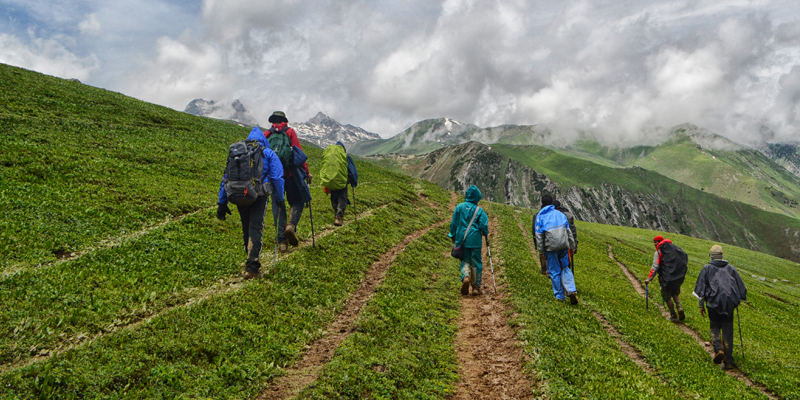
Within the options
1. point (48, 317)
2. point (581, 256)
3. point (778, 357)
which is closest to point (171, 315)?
point (48, 317)

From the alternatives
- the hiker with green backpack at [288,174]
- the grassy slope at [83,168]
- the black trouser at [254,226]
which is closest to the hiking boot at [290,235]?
the hiker with green backpack at [288,174]

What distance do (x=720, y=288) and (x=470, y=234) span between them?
8.77 meters

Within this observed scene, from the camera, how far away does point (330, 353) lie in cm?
983

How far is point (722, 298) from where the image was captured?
13.4 m

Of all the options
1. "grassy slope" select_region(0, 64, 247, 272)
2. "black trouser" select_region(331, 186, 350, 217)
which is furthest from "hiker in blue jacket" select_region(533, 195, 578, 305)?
"grassy slope" select_region(0, 64, 247, 272)

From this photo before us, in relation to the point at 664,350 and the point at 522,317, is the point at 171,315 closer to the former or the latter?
the point at 522,317

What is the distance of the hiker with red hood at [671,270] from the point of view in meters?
18.7

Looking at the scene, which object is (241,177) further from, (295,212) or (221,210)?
(295,212)

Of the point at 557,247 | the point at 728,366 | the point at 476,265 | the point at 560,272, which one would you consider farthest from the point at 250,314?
the point at 728,366

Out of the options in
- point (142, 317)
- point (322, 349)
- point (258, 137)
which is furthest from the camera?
point (258, 137)

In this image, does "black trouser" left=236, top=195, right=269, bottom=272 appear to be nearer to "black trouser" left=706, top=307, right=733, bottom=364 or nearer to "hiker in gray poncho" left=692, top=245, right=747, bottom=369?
"hiker in gray poncho" left=692, top=245, right=747, bottom=369

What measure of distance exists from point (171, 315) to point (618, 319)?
15.6 m

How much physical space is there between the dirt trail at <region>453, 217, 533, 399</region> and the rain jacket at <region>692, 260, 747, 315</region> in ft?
22.8

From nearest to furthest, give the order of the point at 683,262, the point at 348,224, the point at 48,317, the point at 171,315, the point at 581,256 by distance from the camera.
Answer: the point at 48,317 → the point at 171,315 → the point at 683,262 → the point at 348,224 → the point at 581,256
